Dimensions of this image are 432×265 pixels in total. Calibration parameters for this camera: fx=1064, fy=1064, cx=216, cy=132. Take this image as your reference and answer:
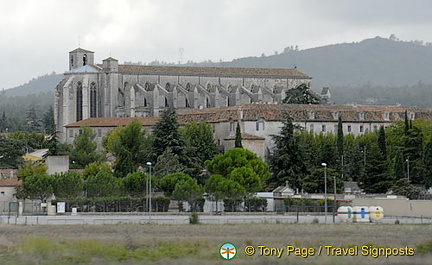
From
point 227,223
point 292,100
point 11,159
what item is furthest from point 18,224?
point 292,100

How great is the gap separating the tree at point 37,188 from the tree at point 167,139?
1890cm

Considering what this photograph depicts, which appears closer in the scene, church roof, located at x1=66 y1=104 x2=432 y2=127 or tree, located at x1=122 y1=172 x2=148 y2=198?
tree, located at x1=122 y1=172 x2=148 y2=198

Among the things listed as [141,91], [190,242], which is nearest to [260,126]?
[141,91]

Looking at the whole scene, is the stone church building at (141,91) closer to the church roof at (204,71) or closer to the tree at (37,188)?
the church roof at (204,71)

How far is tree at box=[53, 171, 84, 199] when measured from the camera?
8275 centimetres

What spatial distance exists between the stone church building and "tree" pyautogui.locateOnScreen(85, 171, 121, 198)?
48.9 m

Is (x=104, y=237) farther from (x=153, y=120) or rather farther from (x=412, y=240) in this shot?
(x=153, y=120)

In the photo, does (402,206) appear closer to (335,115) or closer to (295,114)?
(295,114)

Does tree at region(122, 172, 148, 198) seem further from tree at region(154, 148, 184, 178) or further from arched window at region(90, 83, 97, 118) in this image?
arched window at region(90, 83, 97, 118)

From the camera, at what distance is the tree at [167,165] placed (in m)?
94.9

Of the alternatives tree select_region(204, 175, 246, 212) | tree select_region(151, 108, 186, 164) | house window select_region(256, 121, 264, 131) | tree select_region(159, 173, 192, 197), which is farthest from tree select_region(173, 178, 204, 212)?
house window select_region(256, 121, 264, 131)

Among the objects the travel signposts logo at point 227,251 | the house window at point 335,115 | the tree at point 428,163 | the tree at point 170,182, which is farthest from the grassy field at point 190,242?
the house window at point 335,115

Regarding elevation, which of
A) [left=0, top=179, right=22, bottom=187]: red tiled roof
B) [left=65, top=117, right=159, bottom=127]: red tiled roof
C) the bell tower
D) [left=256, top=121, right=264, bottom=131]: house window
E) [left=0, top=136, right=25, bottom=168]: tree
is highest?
the bell tower

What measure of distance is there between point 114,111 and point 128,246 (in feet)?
308
